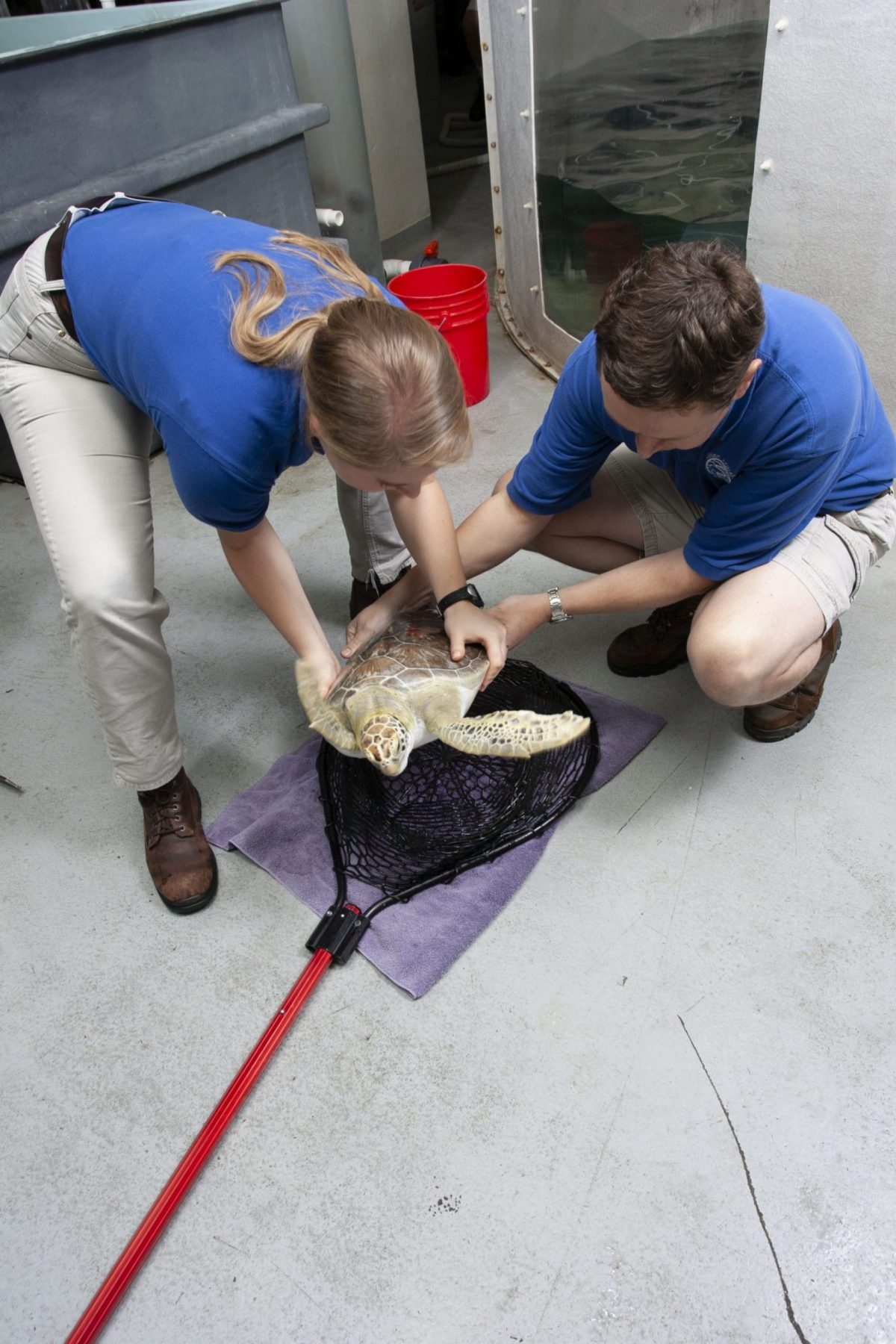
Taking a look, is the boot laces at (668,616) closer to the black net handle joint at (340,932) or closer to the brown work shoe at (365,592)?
the brown work shoe at (365,592)

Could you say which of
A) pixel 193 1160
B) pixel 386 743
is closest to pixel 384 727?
pixel 386 743

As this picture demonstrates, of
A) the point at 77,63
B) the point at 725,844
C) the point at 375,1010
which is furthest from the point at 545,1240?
the point at 77,63

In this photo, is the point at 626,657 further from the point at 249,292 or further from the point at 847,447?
the point at 249,292

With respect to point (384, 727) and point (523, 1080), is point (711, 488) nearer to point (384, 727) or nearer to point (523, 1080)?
point (384, 727)

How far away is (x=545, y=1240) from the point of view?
0.87 meters

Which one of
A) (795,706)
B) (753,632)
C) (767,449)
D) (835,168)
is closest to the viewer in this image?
(767,449)

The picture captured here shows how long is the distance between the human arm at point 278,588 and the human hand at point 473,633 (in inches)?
6.9

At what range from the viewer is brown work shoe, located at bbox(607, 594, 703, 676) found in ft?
4.77

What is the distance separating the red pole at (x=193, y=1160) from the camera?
850 mm

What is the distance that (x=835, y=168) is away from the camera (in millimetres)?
1599

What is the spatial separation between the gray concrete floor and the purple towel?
27mm

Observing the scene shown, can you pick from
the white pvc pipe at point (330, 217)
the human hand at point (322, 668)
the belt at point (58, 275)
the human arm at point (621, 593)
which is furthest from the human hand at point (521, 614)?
the white pvc pipe at point (330, 217)

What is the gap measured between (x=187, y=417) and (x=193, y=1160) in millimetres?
829

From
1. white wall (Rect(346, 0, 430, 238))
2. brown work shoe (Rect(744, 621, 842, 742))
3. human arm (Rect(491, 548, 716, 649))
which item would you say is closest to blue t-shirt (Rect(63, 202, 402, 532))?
human arm (Rect(491, 548, 716, 649))
